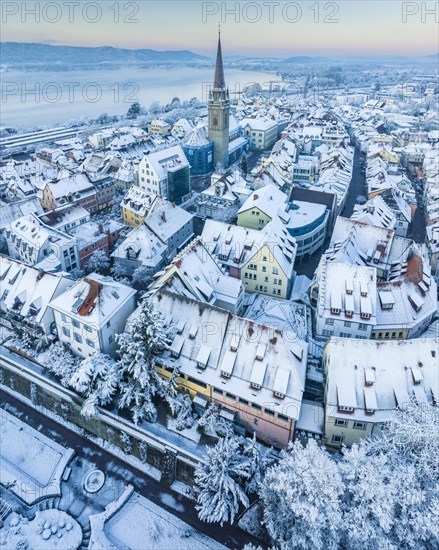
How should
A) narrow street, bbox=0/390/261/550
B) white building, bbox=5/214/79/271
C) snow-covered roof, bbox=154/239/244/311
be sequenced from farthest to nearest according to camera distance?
white building, bbox=5/214/79/271
snow-covered roof, bbox=154/239/244/311
narrow street, bbox=0/390/261/550

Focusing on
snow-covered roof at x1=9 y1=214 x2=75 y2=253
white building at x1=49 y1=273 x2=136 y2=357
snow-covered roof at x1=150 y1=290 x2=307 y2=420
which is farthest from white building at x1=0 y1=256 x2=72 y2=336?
snow-covered roof at x1=150 y1=290 x2=307 y2=420

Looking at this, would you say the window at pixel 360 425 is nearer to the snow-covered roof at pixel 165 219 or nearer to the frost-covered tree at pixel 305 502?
the frost-covered tree at pixel 305 502

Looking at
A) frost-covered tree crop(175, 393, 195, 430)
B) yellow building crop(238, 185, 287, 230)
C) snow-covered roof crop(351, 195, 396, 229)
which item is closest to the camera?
frost-covered tree crop(175, 393, 195, 430)

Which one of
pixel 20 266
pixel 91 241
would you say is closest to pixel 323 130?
pixel 91 241

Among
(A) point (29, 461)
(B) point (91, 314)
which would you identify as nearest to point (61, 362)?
(B) point (91, 314)

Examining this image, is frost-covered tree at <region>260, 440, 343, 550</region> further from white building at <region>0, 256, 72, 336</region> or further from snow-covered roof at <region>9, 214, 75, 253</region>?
snow-covered roof at <region>9, 214, 75, 253</region>

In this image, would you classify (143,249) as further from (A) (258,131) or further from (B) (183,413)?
(A) (258,131)

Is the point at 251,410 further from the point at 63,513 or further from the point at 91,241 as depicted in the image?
the point at 91,241
